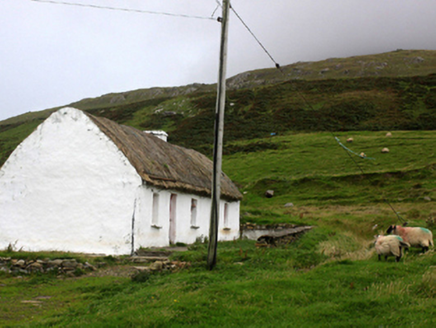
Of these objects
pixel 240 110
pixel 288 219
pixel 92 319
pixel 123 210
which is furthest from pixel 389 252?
pixel 240 110

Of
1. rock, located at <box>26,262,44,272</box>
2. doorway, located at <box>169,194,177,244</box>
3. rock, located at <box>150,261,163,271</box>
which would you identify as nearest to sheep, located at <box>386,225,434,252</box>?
rock, located at <box>150,261,163,271</box>

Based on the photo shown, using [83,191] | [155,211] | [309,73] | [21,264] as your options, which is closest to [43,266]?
[21,264]

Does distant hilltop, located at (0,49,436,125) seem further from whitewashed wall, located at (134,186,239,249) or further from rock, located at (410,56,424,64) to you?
whitewashed wall, located at (134,186,239,249)

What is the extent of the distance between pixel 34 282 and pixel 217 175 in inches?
190

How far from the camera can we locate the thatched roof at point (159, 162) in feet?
50.1

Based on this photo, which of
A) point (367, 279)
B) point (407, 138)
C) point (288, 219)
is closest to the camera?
point (367, 279)

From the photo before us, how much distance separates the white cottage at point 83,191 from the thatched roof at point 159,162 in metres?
0.06

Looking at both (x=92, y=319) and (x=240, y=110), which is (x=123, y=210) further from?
(x=240, y=110)

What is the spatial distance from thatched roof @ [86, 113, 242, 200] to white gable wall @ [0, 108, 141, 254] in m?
0.50

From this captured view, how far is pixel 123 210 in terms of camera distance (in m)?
14.4

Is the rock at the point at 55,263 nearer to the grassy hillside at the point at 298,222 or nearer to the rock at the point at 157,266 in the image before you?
the grassy hillside at the point at 298,222

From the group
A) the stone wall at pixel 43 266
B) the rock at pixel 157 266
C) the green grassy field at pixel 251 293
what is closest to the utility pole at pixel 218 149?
the green grassy field at pixel 251 293

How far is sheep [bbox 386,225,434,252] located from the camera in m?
11.3

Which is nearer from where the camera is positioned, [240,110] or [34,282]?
[34,282]
